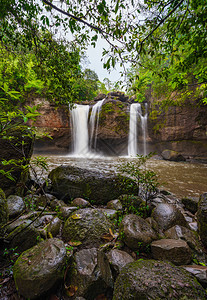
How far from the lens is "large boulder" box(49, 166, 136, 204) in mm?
3514

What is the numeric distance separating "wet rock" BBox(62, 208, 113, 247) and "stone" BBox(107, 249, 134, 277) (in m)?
0.35

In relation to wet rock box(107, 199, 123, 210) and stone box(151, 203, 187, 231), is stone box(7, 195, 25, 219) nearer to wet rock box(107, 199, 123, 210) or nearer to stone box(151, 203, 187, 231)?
wet rock box(107, 199, 123, 210)

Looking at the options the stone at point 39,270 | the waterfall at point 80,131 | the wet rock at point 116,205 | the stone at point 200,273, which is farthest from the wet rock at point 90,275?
the waterfall at point 80,131

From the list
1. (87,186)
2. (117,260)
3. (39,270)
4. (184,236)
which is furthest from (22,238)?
(184,236)

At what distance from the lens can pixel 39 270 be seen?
1266 millimetres

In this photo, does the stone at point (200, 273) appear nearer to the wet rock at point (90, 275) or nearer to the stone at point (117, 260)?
the stone at point (117, 260)

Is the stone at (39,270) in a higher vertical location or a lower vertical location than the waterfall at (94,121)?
lower

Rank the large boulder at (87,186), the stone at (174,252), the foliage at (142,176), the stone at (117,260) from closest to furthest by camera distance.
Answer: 1. the stone at (117,260)
2. the stone at (174,252)
3. the foliage at (142,176)
4. the large boulder at (87,186)

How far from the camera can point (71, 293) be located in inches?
51.8

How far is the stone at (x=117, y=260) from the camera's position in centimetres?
152

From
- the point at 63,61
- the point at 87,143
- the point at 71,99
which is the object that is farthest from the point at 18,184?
the point at 87,143

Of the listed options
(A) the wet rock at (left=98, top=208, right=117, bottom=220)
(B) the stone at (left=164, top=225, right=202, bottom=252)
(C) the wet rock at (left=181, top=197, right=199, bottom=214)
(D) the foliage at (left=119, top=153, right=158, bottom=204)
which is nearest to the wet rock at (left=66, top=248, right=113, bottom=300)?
(A) the wet rock at (left=98, top=208, right=117, bottom=220)

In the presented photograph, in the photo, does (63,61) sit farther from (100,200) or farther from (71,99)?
(100,200)

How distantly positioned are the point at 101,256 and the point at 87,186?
79.7 inches
